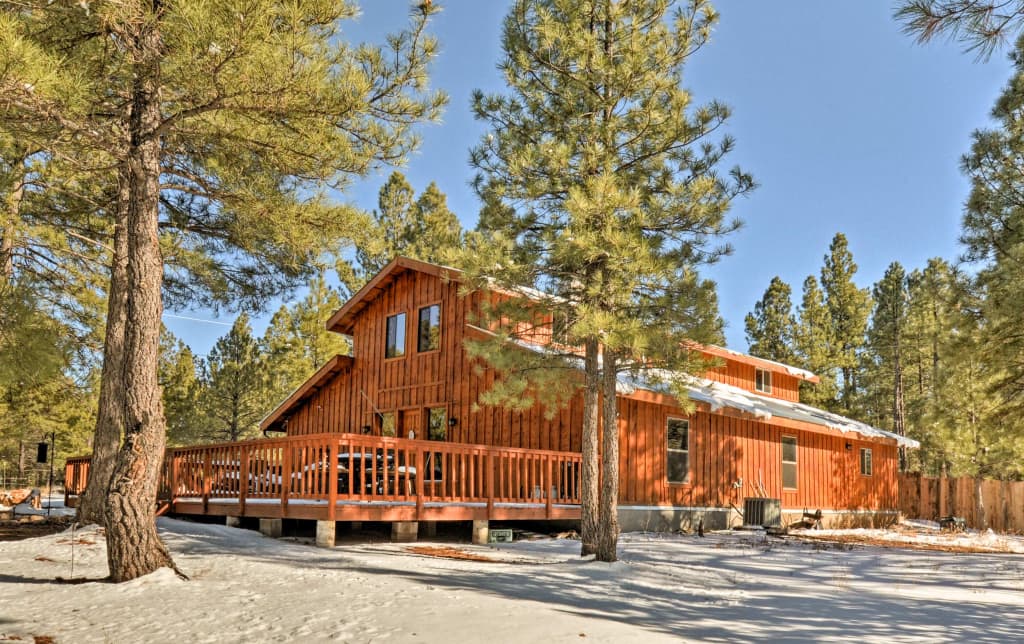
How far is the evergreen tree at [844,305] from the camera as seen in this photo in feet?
118

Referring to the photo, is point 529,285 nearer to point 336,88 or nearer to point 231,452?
point 336,88

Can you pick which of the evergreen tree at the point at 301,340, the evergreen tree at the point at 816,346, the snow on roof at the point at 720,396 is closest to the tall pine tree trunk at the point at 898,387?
the evergreen tree at the point at 816,346

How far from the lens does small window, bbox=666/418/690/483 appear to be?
649 inches

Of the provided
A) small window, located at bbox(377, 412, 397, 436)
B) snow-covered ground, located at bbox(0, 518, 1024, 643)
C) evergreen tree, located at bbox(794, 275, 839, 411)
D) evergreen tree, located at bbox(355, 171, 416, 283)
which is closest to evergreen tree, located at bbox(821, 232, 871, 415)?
evergreen tree, located at bbox(794, 275, 839, 411)

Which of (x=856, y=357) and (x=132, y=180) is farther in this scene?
(x=856, y=357)

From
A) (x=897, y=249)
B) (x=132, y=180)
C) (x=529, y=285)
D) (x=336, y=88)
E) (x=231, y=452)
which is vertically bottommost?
(x=231, y=452)

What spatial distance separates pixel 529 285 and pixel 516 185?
1.32 metres

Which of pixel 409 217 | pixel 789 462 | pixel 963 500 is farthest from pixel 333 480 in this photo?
pixel 409 217

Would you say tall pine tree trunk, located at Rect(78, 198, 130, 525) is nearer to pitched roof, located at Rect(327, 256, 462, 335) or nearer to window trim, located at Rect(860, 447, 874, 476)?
pitched roof, located at Rect(327, 256, 462, 335)

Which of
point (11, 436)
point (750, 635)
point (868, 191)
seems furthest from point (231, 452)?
point (868, 191)

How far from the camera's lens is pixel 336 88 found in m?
8.52

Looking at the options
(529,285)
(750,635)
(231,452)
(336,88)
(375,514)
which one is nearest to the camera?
(750,635)

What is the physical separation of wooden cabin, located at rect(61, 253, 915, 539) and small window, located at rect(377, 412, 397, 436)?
0.04m

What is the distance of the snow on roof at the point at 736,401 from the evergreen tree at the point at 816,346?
11.0 m
